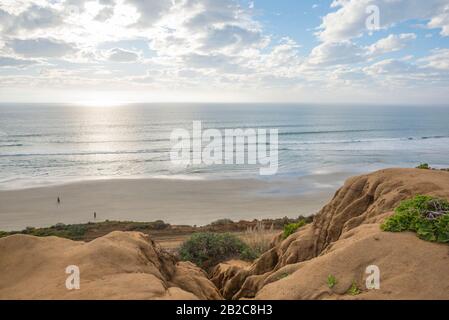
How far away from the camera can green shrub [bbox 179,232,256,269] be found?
17.7 meters

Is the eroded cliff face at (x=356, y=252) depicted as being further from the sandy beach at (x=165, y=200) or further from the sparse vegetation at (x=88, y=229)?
the sandy beach at (x=165, y=200)

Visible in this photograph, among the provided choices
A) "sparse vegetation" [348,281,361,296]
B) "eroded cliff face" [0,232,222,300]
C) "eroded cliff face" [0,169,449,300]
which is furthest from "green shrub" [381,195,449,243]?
"eroded cliff face" [0,232,222,300]

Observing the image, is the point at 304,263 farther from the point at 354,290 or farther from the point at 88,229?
the point at 88,229

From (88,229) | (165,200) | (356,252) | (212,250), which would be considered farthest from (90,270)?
(165,200)

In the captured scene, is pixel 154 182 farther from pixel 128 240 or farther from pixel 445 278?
pixel 445 278

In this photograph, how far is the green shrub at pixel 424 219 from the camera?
669 centimetres

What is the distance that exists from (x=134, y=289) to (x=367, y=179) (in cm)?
844

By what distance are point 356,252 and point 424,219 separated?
159 cm

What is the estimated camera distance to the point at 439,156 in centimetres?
5984

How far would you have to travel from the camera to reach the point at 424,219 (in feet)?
23.0

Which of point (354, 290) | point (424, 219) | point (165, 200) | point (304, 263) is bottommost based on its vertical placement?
point (165, 200)

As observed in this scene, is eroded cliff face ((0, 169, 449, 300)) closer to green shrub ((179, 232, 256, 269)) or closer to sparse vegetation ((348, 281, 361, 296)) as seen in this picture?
sparse vegetation ((348, 281, 361, 296))

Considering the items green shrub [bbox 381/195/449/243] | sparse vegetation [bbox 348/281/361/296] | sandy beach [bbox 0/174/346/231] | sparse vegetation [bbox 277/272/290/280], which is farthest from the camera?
sandy beach [bbox 0/174/346/231]

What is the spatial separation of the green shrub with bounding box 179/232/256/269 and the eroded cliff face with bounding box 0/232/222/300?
7854 millimetres
